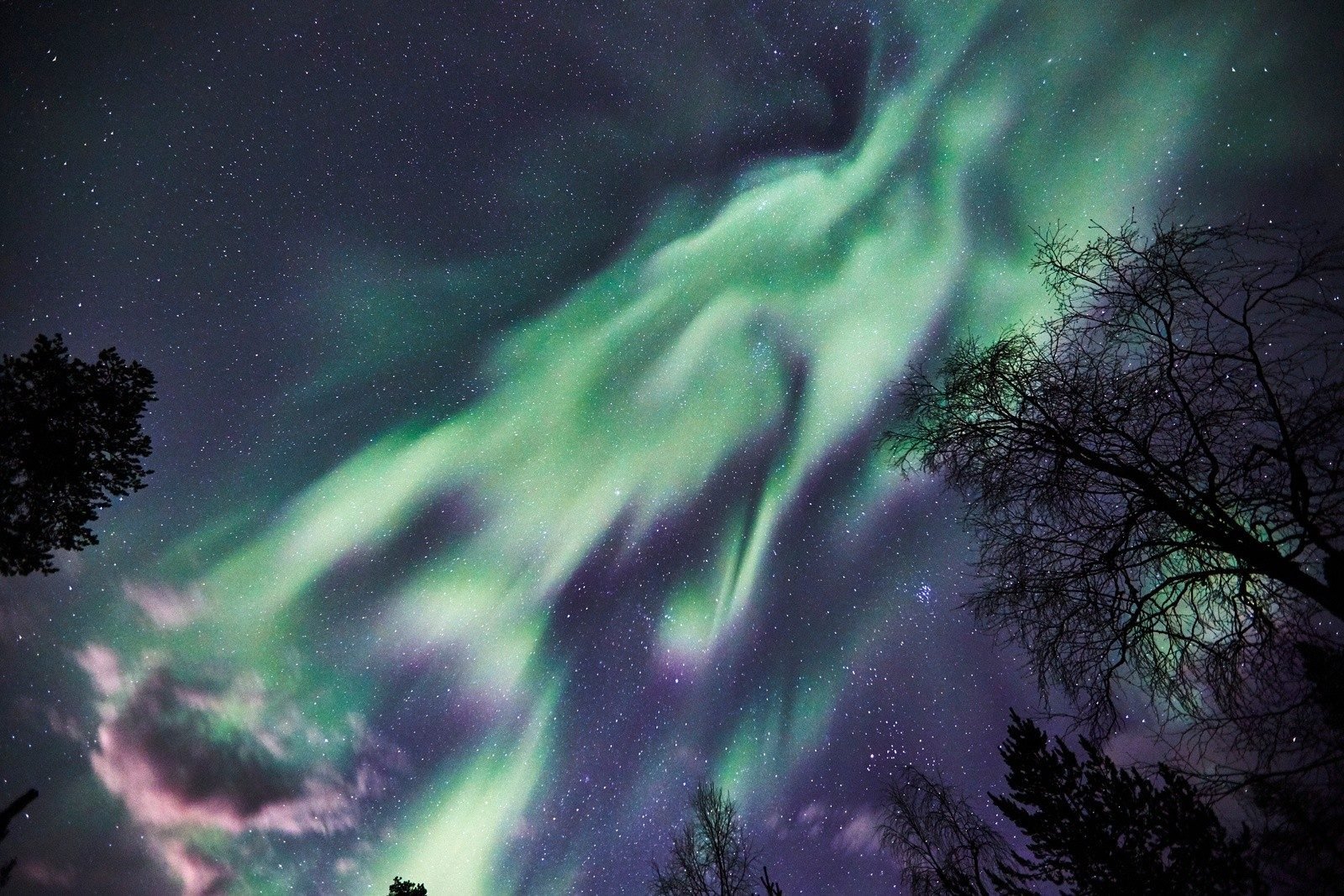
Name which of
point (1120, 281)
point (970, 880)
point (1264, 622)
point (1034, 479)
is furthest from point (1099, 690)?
point (970, 880)

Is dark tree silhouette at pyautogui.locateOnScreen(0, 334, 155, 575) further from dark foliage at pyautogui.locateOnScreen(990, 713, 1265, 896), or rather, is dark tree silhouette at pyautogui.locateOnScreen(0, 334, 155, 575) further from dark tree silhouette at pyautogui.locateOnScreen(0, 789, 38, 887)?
Answer: dark foliage at pyautogui.locateOnScreen(990, 713, 1265, 896)

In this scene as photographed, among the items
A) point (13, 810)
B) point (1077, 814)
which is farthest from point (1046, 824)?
point (13, 810)

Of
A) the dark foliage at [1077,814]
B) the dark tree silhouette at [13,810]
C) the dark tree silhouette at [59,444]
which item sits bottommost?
the dark foliage at [1077,814]

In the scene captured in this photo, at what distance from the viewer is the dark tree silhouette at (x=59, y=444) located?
10703mm

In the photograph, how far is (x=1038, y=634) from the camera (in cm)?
411

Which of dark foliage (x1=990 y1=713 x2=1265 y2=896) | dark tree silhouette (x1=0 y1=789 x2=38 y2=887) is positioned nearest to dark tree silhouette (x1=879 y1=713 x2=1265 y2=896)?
dark foliage (x1=990 y1=713 x2=1265 y2=896)

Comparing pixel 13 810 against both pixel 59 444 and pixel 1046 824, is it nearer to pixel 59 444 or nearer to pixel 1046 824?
pixel 59 444

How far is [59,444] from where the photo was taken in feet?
36.3

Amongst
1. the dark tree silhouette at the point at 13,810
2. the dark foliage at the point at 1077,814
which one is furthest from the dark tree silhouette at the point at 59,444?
the dark foliage at the point at 1077,814

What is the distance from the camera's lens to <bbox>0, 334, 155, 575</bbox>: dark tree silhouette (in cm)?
1070

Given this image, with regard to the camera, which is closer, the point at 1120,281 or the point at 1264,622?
the point at 1264,622

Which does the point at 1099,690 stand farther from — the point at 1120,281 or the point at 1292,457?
the point at 1120,281

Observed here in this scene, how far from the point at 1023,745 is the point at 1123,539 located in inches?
917

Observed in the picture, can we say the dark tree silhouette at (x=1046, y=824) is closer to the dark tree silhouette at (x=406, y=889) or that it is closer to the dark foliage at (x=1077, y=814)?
the dark foliage at (x=1077, y=814)
